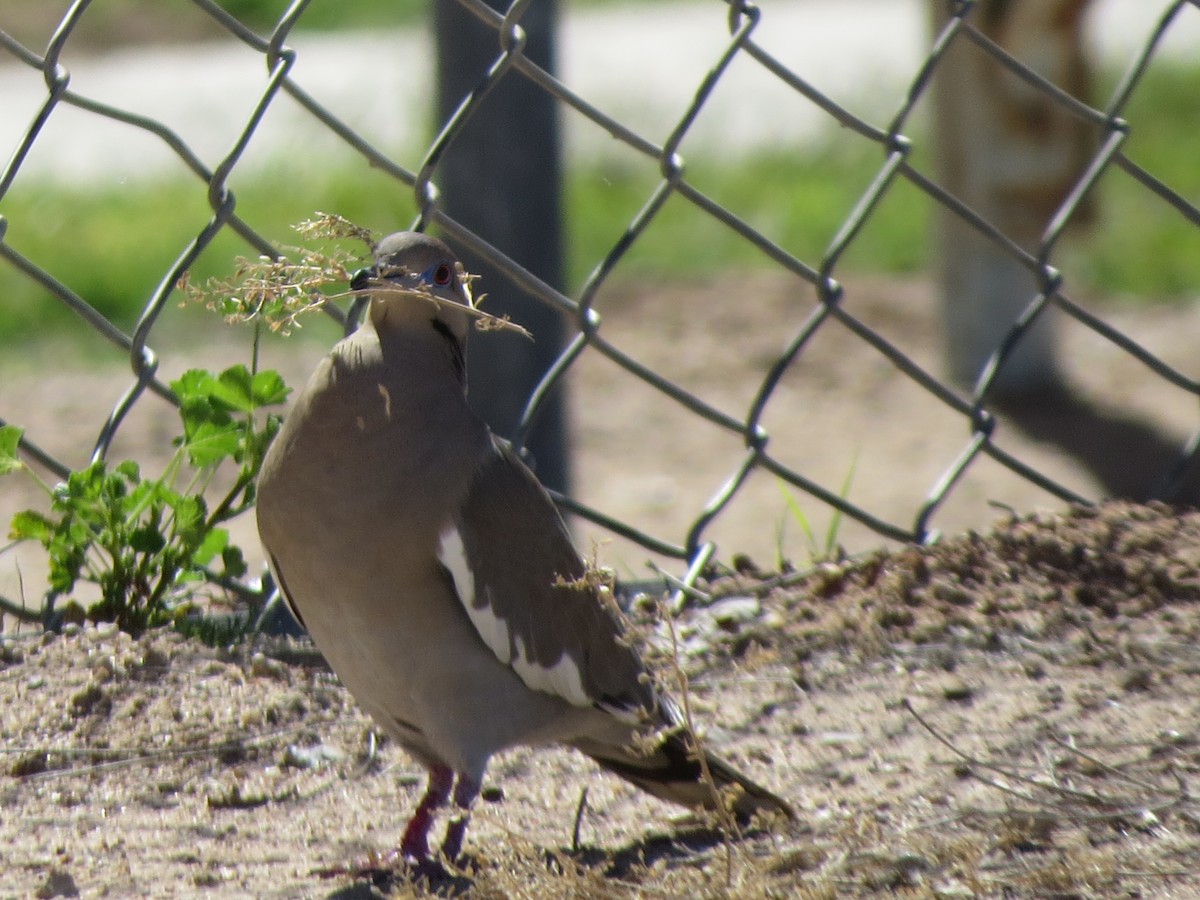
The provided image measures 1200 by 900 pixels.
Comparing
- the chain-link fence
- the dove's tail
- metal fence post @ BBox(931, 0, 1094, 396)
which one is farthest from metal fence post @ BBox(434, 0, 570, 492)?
metal fence post @ BBox(931, 0, 1094, 396)

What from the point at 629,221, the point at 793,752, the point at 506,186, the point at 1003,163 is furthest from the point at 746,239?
the point at 629,221

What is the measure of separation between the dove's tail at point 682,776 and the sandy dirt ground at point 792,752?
38 mm

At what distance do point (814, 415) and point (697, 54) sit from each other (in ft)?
18.0

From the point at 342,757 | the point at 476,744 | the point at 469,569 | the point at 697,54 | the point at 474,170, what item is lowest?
the point at 342,757

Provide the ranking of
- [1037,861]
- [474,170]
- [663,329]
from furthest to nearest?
[663,329]
[474,170]
[1037,861]

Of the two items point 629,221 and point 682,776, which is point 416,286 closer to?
point 682,776

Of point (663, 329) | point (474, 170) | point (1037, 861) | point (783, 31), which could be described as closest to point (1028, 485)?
point (663, 329)

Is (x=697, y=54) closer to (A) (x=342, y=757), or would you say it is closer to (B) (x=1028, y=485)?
(B) (x=1028, y=485)

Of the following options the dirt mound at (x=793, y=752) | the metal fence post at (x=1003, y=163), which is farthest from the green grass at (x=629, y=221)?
the dirt mound at (x=793, y=752)

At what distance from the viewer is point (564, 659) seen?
7.17 feet

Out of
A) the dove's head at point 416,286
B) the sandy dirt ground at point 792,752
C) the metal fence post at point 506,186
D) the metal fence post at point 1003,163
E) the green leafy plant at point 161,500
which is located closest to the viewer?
the sandy dirt ground at point 792,752

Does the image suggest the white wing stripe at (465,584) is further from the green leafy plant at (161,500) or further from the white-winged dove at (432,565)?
the green leafy plant at (161,500)

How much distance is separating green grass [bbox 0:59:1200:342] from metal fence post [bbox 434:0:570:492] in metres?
2.99

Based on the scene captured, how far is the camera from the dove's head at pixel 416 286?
206 cm
